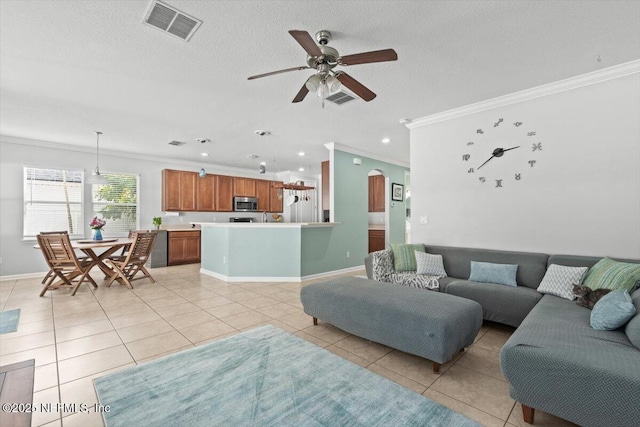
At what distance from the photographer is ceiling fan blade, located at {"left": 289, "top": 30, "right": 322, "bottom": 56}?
6.02ft

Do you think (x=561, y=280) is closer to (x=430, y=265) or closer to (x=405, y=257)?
(x=430, y=265)

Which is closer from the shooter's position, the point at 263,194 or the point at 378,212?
the point at 378,212

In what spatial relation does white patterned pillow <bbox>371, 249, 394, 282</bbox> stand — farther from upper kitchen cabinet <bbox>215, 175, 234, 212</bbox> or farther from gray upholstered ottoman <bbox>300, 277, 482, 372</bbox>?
upper kitchen cabinet <bbox>215, 175, 234, 212</bbox>

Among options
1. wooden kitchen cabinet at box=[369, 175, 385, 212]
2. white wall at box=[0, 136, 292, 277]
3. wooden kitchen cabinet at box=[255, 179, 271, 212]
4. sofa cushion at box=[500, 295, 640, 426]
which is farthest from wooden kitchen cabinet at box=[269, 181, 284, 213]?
sofa cushion at box=[500, 295, 640, 426]

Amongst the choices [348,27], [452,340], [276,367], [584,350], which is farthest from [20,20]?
[584,350]

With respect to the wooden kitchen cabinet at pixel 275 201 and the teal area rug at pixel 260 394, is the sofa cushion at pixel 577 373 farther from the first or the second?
the wooden kitchen cabinet at pixel 275 201

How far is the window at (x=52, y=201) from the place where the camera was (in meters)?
→ 5.69

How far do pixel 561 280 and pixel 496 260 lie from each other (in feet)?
2.25

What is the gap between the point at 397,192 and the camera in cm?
758

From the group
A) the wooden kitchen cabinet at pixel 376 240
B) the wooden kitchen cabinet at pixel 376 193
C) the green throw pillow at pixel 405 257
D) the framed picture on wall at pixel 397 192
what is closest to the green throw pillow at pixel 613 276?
the green throw pillow at pixel 405 257

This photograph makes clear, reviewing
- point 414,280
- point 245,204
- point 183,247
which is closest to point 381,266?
point 414,280

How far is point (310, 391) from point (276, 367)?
41 cm

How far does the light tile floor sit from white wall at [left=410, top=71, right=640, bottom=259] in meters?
1.31

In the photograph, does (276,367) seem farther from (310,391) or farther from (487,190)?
(487,190)
